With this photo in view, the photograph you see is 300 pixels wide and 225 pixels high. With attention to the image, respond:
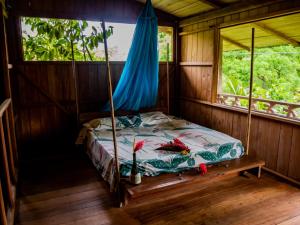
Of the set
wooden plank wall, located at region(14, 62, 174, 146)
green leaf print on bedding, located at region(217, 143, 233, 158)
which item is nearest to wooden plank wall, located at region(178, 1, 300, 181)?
green leaf print on bedding, located at region(217, 143, 233, 158)

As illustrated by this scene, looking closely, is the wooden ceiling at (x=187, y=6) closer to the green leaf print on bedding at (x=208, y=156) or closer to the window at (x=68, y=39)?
the window at (x=68, y=39)

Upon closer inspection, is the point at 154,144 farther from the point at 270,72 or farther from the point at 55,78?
the point at 270,72

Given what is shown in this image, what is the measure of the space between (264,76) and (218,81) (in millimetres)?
3034

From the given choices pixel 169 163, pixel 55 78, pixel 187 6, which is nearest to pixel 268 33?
pixel 187 6

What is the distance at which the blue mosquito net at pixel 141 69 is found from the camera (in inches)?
149

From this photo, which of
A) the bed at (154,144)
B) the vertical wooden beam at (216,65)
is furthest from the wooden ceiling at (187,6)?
the bed at (154,144)

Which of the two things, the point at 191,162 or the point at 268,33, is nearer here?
the point at 191,162

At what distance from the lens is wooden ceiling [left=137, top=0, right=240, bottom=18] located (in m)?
3.63

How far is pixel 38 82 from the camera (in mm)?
3832

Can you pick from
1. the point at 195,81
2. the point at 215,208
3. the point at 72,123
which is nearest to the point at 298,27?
the point at 195,81

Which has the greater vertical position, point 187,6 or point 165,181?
point 187,6

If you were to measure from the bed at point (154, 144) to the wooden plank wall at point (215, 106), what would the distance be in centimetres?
47

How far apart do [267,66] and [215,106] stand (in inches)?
128

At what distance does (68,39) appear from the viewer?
13.2 feet
